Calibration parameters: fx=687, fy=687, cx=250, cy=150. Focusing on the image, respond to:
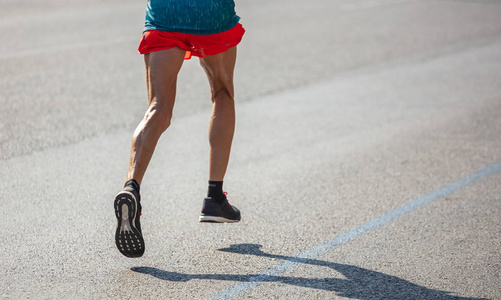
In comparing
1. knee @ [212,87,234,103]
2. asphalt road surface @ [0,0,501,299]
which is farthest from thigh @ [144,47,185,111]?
asphalt road surface @ [0,0,501,299]

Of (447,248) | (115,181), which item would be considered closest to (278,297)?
(447,248)

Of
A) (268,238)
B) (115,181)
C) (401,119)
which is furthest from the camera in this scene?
(401,119)

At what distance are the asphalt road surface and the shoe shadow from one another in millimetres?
12

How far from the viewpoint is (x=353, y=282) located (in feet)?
11.4

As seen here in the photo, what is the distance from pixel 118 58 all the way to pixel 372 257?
23.6 ft

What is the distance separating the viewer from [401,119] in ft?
23.4

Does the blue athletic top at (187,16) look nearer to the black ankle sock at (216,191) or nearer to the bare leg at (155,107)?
the bare leg at (155,107)

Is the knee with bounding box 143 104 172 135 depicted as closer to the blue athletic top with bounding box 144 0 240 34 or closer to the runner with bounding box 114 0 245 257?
the runner with bounding box 114 0 245 257

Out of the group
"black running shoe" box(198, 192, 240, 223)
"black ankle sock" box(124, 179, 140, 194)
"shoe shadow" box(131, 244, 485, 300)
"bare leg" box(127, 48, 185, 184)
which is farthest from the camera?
"black running shoe" box(198, 192, 240, 223)

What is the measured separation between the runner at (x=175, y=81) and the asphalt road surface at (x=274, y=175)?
0.25 metres

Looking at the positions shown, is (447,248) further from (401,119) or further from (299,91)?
(299,91)

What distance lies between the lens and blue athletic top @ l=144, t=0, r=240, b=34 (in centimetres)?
379

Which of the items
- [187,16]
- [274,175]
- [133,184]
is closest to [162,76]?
[187,16]

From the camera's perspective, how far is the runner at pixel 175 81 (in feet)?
11.2
